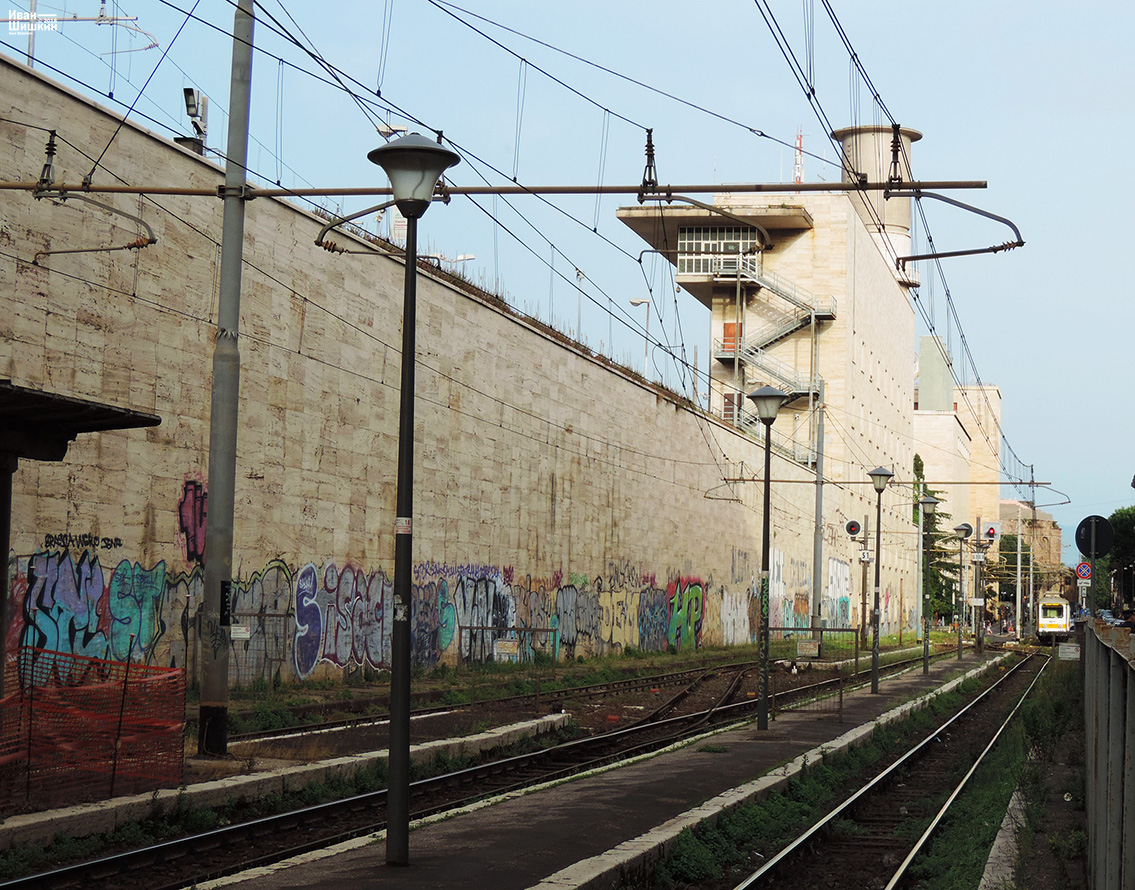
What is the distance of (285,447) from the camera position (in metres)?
26.1

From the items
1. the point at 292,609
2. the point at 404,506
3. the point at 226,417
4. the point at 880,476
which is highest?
the point at 880,476

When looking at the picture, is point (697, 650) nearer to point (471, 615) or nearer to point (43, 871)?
point (471, 615)

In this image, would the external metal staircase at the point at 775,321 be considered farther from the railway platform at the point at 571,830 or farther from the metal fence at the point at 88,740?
the metal fence at the point at 88,740

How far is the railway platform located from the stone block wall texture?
6.06 meters

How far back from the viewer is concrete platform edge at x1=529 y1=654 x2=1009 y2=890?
31.6ft

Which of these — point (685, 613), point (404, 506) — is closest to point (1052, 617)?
point (685, 613)

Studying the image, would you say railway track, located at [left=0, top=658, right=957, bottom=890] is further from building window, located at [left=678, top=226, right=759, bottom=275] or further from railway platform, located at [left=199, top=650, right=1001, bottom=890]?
building window, located at [left=678, top=226, right=759, bottom=275]

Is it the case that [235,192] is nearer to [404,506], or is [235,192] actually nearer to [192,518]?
[404,506]

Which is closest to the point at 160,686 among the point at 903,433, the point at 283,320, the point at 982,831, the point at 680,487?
the point at 982,831

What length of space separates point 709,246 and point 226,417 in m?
62.2

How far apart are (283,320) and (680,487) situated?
1148 inches

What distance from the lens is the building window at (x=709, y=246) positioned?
75188 millimetres

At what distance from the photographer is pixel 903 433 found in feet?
346

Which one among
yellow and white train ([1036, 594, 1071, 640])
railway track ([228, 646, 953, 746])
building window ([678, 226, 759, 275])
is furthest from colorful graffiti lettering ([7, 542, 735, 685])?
yellow and white train ([1036, 594, 1071, 640])
